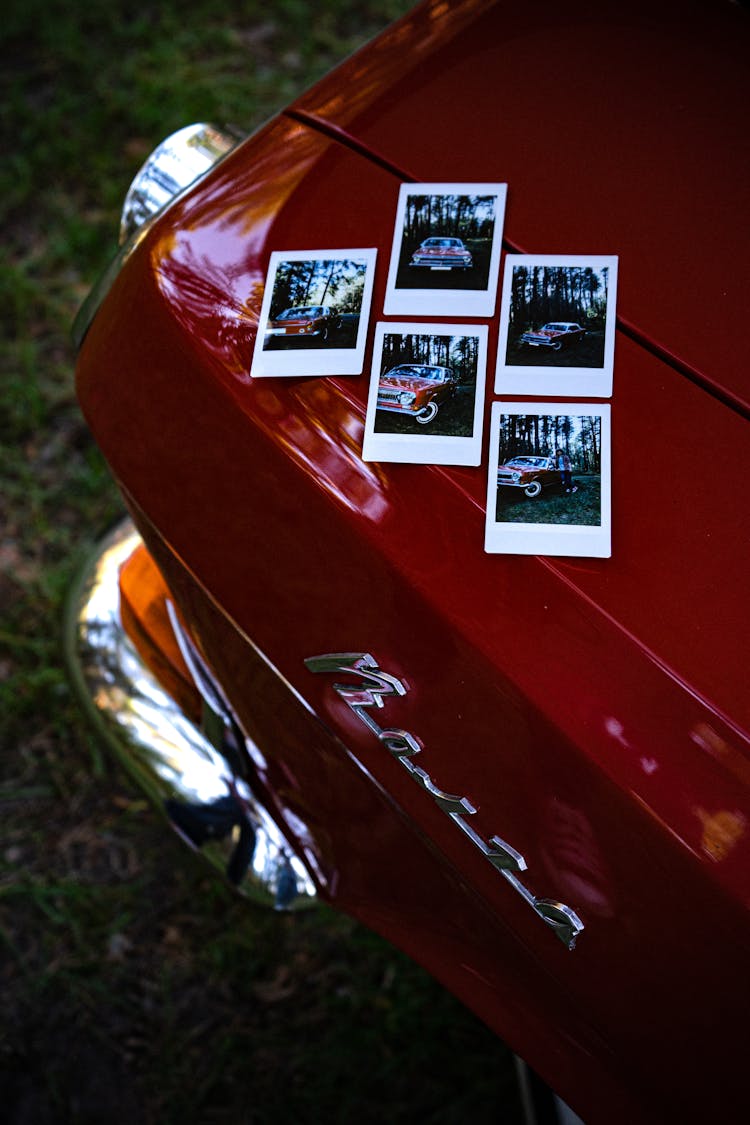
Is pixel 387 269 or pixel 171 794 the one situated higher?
pixel 387 269

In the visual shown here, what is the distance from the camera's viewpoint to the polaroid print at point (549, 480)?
100 cm

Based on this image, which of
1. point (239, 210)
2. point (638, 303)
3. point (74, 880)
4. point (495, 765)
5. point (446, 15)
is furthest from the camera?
point (74, 880)

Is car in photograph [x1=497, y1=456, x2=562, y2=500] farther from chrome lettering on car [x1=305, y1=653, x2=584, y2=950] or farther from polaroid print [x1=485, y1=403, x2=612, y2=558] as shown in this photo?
chrome lettering on car [x1=305, y1=653, x2=584, y2=950]

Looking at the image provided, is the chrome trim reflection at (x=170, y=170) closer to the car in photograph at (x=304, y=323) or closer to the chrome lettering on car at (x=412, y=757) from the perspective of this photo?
the car in photograph at (x=304, y=323)

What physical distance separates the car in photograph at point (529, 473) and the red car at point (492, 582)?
0.02 metres

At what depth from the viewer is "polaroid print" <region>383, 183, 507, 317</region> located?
116 centimetres

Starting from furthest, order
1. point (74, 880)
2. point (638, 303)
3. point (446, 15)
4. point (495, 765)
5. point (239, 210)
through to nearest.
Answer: point (74, 880) < point (446, 15) < point (239, 210) < point (638, 303) < point (495, 765)

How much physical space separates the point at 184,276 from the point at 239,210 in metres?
0.11

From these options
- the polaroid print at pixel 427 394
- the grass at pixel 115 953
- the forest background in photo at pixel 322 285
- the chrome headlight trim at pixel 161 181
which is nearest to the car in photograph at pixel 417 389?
the polaroid print at pixel 427 394

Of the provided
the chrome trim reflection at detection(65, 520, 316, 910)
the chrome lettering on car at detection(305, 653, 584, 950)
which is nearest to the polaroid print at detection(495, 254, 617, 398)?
the chrome lettering on car at detection(305, 653, 584, 950)

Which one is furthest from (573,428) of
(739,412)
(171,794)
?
(171,794)

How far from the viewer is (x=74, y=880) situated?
1.99 meters

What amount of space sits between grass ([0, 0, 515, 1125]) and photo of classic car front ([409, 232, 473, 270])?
832 mm

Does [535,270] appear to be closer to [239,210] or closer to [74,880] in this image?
[239,210]
